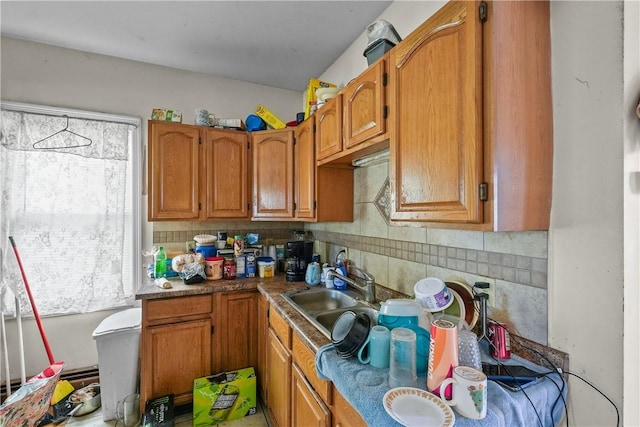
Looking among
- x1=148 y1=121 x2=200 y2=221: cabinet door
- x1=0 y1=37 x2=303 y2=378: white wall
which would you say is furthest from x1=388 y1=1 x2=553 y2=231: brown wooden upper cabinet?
x1=0 y1=37 x2=303 y2=378: white wall

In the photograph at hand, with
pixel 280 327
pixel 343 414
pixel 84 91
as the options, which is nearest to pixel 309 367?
pixel 343 414

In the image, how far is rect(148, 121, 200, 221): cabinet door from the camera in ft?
6.86

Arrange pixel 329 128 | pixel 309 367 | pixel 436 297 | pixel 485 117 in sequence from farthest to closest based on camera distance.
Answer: pixel 329 128, pixel 309 367, pixel 436 297, pixel 485 117

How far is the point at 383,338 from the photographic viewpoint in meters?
0.94

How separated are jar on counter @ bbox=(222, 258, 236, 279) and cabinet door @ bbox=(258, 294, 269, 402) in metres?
0.35

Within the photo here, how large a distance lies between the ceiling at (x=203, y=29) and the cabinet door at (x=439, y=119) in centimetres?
97

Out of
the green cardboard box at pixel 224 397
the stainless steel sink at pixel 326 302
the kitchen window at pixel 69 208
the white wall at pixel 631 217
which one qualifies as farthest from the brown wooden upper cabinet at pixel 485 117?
the kitchen window at pixel 69 208

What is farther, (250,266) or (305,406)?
(250,266)

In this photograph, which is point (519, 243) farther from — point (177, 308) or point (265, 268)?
point (177, 308)

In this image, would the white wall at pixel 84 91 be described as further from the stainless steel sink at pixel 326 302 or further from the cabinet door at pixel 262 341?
the stainless steel sink at pixel 326 302

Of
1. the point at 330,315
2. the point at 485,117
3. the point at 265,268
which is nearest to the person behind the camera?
the point at 485,117

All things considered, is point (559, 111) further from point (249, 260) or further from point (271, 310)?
point (249, 260)

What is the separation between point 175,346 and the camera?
1.86 m

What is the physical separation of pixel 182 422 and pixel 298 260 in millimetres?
1289
